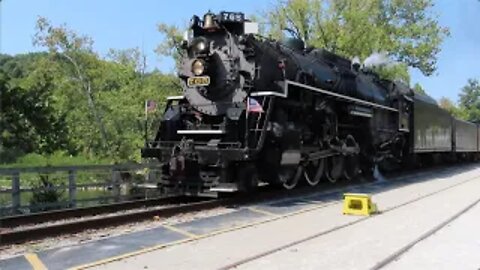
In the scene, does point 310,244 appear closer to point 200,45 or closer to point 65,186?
point 65,186

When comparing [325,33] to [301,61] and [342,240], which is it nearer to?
[301,61]

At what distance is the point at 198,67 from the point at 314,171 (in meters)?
4.45

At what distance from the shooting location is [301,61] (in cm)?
1465

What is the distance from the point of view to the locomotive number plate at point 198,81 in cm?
1310

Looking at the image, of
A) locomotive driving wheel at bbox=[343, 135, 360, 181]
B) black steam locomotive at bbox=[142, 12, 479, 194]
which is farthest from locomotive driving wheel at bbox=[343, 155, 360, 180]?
black steam locomotive at bbox=[142, 12, 479, 194]

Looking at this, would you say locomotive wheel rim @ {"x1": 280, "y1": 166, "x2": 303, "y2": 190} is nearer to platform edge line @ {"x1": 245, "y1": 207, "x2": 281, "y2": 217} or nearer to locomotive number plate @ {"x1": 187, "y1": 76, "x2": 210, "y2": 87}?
platform edge line @ {"x1": 245, "y1": 207, "x2": 281, "y2": 217}

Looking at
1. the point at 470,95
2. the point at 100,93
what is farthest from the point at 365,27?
the point at 470,95

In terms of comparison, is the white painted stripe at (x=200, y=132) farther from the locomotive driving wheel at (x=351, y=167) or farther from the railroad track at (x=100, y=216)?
the locomotive driving wheel at (x=351, y=167)

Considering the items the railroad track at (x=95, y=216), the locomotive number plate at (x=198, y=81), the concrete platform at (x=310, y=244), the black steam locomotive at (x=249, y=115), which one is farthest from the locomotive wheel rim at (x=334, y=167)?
Result: the locomotive number plate at (x=198, y=81)

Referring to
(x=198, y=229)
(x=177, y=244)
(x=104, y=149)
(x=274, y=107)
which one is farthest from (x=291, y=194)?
(x=104, y=149)

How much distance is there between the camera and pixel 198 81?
13.2 metres

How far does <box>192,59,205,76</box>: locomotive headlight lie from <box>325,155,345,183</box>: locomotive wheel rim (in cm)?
495

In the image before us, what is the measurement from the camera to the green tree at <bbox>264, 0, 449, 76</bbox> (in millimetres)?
36562

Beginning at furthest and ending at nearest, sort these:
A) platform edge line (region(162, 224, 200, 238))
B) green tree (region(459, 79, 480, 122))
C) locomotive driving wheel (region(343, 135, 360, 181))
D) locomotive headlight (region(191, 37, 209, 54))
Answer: green tree (region(459, 79, 480, 122)) → locomotive driving wheel (region(343, 135, 360, 181)) → locomotive headlight (region(191, 37, 209, 54)) → platform edge line (region(162, 224, 200, 238))
